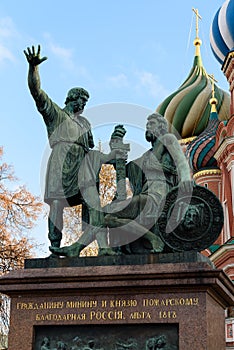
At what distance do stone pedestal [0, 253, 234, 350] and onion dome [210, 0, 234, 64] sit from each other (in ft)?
70.1

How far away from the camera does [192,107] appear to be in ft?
118

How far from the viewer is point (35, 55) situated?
897cm

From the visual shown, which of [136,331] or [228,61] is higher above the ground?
[228,61]

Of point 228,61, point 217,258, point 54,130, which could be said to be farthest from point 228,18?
point 54,130

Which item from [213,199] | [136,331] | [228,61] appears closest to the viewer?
[136,331]

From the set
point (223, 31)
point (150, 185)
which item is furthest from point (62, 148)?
point (223, 31)

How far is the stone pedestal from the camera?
783 cm

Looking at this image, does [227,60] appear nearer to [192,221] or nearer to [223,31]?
[223,31]

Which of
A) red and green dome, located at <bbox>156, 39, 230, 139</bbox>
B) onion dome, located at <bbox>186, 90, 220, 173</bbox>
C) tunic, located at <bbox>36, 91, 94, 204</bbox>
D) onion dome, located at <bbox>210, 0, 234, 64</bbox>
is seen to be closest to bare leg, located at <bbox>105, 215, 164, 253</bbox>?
tunic, located at <bbox>36, 91, 94, 204</bbox>

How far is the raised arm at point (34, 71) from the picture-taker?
896 cm

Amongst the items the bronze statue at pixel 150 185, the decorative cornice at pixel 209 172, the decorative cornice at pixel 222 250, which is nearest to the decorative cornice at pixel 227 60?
→ the decorative cornice at pixel 209 172

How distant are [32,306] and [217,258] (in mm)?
14976

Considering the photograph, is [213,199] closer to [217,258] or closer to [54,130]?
[54,130]

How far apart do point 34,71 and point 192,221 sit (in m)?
2.94
